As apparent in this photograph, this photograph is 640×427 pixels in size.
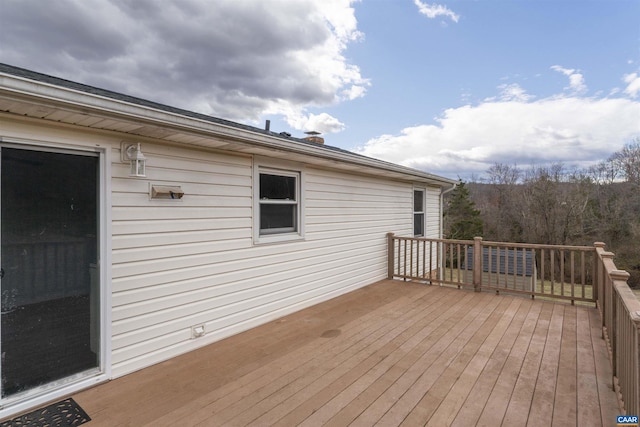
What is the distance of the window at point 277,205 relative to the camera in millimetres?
4004

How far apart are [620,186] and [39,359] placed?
25791 millimetres

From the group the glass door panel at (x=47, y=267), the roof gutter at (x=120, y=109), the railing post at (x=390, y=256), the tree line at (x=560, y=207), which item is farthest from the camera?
the tree line at (x=560, y=207)

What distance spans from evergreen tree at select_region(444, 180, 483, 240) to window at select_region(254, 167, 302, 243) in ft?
72.2

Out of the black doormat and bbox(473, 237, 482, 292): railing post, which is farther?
bbox(473, 237, 482, 292): railing post

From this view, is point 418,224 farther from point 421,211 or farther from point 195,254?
A: point 195,254

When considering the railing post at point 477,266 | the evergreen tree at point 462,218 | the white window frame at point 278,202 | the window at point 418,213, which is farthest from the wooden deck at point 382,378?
the evergreen tree at point 462,218

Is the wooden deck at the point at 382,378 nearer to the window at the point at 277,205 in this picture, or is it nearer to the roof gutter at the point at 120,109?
the window at the point at 277,205

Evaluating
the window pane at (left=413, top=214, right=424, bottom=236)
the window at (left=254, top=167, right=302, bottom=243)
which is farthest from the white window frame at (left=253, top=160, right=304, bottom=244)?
the window pane at (left=413, top=214, right=424, bottom=236)

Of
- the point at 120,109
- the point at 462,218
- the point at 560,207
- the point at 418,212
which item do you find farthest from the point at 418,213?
the point at 462,218

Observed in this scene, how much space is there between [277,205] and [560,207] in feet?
74.3

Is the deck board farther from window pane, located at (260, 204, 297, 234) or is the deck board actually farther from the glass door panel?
window pane, located at (260, 204, 297, 234)

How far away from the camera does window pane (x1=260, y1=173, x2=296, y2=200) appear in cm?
407

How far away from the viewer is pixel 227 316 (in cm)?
353

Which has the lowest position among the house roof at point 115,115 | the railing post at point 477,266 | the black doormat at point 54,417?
the black doormat at point 54,417
